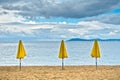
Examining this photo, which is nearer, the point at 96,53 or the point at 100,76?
the point at 100,76

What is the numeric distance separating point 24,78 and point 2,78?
1362mm

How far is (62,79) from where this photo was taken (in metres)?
20.4

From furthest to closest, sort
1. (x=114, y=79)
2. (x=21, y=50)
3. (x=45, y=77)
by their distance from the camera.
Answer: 1. (x=21, y=50)
2. (x=45, y=77)
3. (x=114, y=79)

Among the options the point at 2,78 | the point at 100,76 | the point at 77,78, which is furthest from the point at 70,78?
the point at 2,78

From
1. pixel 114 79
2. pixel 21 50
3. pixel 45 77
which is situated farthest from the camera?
pixel 21 50

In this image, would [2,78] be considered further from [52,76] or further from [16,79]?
[52,76]

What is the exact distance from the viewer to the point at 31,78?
20734mm

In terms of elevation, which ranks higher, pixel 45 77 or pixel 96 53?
pixel 96 53

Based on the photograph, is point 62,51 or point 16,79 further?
point 62,51

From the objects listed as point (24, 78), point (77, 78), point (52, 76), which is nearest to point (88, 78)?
point (77, 78)

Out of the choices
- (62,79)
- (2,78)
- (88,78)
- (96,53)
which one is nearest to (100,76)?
(88,78)

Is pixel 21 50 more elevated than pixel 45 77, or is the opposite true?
pixel 21 50

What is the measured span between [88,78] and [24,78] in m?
3.90

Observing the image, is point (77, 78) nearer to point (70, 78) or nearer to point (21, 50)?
point (70, 78)
